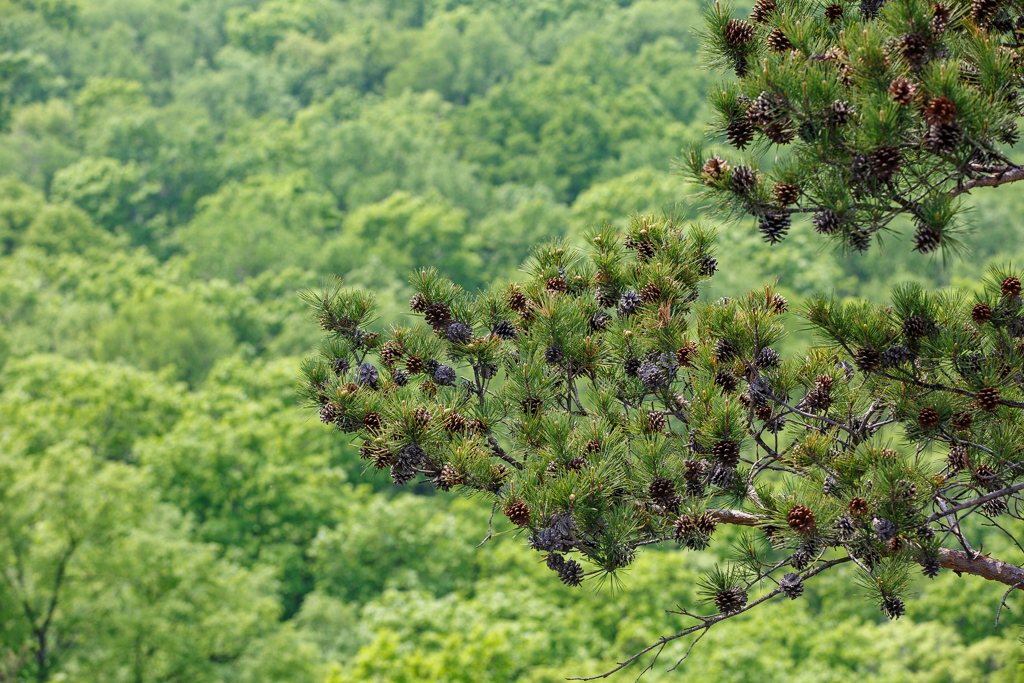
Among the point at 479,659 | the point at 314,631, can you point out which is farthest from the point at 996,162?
the point at 314,631

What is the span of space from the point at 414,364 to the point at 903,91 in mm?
2327

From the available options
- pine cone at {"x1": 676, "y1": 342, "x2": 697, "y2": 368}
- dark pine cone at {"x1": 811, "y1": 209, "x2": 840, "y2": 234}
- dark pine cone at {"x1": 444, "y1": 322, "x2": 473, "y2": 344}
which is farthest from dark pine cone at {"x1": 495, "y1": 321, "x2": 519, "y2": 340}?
dark pine cone at {"x1": 811, "y1": 209, "x2": 840, "y2": 234}

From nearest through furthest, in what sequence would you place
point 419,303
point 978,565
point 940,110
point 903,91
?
point 940,110 → point 903,91 → point 978,565 → point 419,303

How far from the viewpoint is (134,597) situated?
72.5ft

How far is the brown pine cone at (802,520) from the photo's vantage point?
3584 mm

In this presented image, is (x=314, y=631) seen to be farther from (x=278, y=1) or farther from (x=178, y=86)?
(x=278, y=1)

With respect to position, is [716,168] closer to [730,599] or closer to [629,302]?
[629,302]

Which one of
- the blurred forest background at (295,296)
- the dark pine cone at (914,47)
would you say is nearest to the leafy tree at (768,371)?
the dark pine cone at (914,47)

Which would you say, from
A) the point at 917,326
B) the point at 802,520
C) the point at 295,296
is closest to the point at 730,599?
the point at 802,520

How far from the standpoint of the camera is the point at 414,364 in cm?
464

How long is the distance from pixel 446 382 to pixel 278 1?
9517cm

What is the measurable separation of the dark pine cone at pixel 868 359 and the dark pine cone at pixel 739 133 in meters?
0.91

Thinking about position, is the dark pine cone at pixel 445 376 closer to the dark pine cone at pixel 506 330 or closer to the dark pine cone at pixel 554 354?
the dark pine cone at pixel 506 330

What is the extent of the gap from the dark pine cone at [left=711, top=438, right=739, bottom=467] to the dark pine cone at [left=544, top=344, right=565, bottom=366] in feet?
2.52
